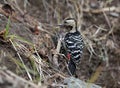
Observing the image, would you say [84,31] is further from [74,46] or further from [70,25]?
[74,46]

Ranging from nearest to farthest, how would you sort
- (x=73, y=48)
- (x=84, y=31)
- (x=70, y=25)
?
(x=73, y=48), (x=70, y=25), (x=84, y=31)

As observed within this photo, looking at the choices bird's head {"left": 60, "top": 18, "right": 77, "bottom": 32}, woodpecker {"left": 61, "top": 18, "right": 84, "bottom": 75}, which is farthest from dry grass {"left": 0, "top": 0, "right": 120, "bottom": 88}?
bird's head {"left": 60, "top": 18, "right": 77, "bottom": 32}

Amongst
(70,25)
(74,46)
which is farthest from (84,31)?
(74,46)

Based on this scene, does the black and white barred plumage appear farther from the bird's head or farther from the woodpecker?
the bird's head

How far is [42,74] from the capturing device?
3.86 m

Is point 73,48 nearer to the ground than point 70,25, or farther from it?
nearer to the ground

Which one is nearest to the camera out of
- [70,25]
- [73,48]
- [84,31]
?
[73,48]

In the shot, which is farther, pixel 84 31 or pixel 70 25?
pixel 84 31

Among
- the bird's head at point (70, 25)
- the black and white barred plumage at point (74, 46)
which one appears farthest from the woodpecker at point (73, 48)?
the bird's head at point (70, 25)

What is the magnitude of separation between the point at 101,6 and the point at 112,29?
0.58 m

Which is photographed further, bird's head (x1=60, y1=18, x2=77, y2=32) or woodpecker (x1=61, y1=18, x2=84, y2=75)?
bird's head (x1=60, y1=18, x2=77, y2=32)

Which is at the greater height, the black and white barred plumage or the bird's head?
the bird's head

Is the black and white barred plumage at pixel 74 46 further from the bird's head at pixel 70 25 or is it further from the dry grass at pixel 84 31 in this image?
the bird's head at pixel 70 25

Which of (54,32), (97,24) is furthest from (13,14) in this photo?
(97,24)
